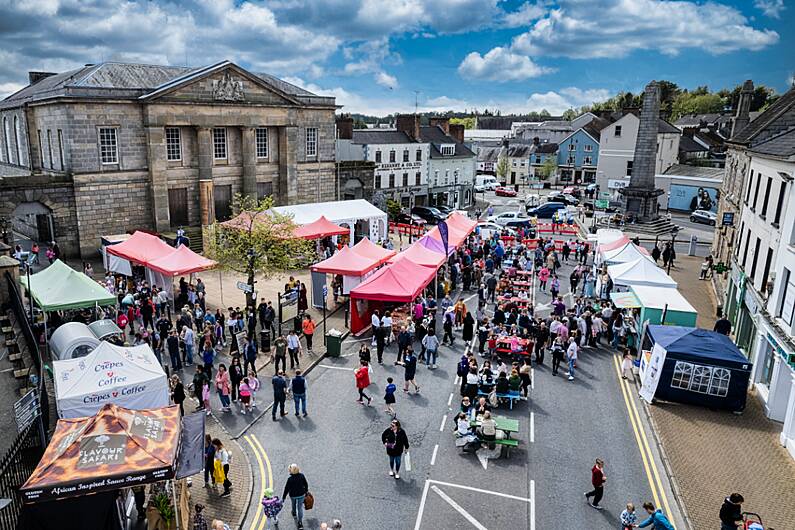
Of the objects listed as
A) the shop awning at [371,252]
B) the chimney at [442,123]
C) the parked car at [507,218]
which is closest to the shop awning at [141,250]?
the shop awning at [371,252]

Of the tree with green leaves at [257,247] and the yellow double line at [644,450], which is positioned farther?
the tree with green leaves at [257,247]

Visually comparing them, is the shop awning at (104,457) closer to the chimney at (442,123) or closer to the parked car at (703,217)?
the parked car at (703,217)

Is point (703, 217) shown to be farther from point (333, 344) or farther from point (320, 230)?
point (333, 344)

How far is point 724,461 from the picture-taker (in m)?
13.7

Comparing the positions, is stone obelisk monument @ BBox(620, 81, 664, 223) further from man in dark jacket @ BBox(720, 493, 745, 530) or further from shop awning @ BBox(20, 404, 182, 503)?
shop awning @ BBox(20, 404, 182, 503)

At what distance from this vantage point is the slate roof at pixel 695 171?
55781 millimetres

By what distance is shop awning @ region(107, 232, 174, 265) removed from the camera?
79.2ft

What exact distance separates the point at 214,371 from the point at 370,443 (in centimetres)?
646

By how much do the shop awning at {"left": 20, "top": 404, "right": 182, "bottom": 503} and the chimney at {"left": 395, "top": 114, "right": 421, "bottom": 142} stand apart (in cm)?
4677

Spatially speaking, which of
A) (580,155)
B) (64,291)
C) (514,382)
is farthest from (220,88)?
(580,155)

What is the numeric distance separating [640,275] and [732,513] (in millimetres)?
13718

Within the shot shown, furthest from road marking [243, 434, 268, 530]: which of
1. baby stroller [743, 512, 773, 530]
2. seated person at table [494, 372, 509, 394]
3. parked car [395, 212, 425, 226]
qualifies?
parked car [395, 212, 425, 226]

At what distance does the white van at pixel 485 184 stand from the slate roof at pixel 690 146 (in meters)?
23.8

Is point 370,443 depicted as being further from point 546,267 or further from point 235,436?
point 546,267
